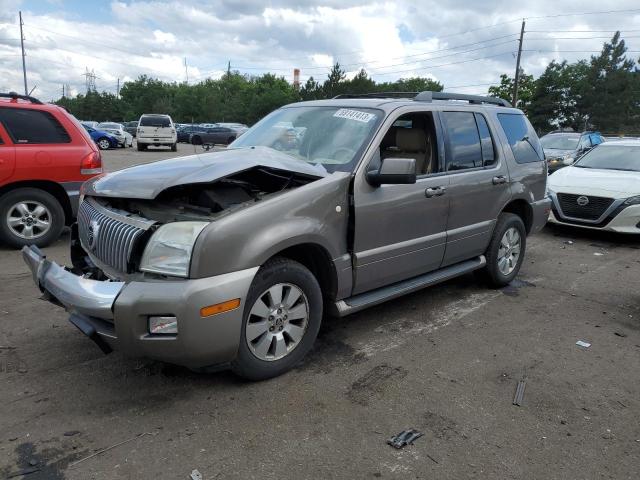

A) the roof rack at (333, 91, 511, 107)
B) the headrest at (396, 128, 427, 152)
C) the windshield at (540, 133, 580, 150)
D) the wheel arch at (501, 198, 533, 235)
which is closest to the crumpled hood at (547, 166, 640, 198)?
the wheel arch at (501, 198, 533, 235)

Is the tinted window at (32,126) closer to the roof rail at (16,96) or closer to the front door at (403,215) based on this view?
the roof rail at (16,96)

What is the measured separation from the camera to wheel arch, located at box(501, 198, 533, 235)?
5.65 meters

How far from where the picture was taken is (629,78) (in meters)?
56.3

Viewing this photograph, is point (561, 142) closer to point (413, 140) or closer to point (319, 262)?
point (413, 140)

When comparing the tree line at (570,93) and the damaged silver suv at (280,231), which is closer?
the damaged silver suv at (280,231)

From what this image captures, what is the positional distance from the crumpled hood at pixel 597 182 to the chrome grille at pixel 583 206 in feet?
0.25

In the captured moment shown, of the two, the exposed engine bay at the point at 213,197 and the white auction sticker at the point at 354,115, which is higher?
the white auction sticker at the point at 354,115

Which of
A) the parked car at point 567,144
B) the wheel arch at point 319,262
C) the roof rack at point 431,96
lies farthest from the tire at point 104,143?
the wheel arch at point 319,262

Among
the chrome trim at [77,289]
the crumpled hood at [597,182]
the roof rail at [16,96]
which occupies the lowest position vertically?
the chrome trim at [77,289]

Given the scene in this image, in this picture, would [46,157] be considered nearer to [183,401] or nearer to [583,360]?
[183,401]

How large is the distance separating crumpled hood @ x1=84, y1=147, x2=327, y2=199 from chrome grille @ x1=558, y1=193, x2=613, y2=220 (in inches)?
241

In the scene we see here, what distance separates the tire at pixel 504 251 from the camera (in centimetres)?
531

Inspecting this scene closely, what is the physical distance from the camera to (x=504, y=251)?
18.1 ft

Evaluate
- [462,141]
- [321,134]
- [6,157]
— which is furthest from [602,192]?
[6,157]
